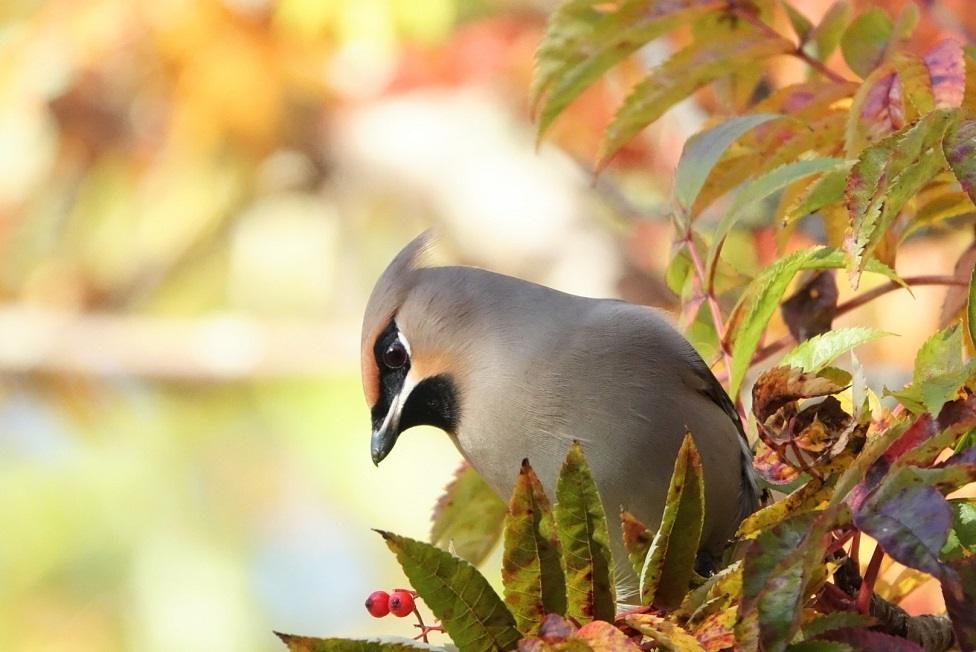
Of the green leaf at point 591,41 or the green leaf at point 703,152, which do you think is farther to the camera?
the green leaf at point 591,41

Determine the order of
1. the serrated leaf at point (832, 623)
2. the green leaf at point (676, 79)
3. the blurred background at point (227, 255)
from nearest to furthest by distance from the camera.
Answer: the serrated leaf at point (832, 623)
the green leaf at point (676, 79)
the blurred background at point (227, 255)

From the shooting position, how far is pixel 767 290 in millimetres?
1597

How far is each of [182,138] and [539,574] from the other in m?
5.85

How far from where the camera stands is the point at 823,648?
3.63ft

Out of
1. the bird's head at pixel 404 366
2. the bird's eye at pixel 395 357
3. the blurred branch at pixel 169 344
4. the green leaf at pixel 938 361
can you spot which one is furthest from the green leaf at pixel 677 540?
the blurred branch at pixel 169 344

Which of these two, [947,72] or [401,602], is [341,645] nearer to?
[401,602]

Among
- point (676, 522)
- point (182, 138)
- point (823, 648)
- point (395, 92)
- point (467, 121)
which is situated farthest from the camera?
point (182, 138)

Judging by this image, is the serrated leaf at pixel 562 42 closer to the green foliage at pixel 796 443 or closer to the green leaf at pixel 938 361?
the green foliage at pixel 796 443

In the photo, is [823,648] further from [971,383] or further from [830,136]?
[830,136]

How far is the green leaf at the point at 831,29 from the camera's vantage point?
2.17 meters

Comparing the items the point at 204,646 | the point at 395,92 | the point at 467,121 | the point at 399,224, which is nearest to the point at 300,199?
the point at 399,224

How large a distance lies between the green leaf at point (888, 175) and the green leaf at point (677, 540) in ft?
0.92

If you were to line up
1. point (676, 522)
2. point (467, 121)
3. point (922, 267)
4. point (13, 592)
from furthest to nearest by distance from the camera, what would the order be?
point (13, 592), point (467, 121), point (922, 267), point (676, 522)

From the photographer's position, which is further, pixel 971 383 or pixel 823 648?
pixel 971 383
